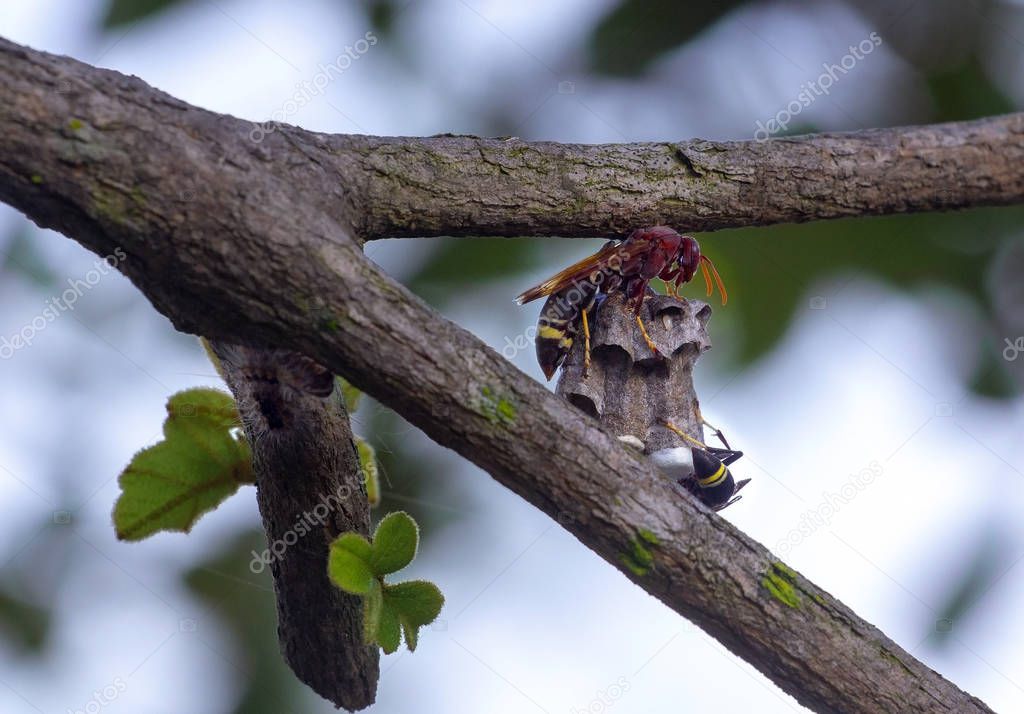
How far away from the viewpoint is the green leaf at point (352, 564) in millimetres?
2611

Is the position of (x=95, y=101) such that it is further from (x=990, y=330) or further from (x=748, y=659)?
(x=990, y=330)

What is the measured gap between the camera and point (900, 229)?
6324mm

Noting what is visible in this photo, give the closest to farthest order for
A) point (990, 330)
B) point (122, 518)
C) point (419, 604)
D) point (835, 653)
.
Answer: point (835, 653) < point (419, 604) < point (122, 518) < point (990, 330)

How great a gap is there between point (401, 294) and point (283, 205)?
1.05 feet

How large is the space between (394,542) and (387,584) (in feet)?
0.47

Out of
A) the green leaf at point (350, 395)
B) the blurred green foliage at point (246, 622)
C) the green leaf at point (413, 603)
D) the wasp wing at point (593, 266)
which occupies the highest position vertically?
the wasp wing at point (593, 266)

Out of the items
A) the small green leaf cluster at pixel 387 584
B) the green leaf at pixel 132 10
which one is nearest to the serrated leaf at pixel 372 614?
the small green leaf cluster at pixel 387 584

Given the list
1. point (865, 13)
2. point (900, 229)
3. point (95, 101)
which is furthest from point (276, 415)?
point (865, 13)

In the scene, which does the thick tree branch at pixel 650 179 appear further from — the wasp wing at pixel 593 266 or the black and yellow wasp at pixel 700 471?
the black and yellow wasp at pixel 700 471

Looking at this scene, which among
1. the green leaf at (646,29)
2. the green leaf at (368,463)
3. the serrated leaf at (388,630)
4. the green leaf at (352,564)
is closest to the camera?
the green leaf at (352,564)

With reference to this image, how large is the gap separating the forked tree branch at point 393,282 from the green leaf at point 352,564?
0.43 metres

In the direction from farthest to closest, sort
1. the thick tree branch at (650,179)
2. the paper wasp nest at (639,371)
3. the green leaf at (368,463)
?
1. the green leaf at (368,463)
2. the paper wasp nest at (639,371)
3. the thick tree branch at (650,179)

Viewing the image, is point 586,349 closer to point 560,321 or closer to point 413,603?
point 560,321

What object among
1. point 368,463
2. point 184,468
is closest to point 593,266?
point 368,463
